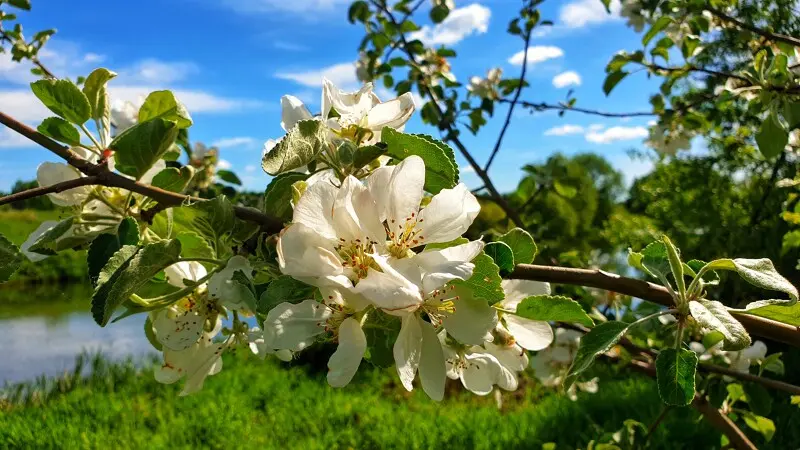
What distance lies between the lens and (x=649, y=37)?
1.73 metres

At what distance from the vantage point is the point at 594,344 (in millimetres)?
665

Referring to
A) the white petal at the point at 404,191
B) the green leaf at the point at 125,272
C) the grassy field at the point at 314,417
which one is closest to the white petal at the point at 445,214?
the white petal at the point at 404,191

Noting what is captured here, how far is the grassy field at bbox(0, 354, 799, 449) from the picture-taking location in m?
3.24

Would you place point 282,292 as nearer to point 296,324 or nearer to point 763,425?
point 296,324

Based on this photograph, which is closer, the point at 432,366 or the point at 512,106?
the point at 432,366

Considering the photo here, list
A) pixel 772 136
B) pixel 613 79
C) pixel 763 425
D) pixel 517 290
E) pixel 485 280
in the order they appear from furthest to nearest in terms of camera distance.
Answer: pixel 613 79 → pixel 763 425 → pixel 772 136 → pixel 517 290 → pixel 485 280

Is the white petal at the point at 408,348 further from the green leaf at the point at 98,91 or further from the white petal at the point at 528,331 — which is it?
the green leaf at the point at 98,91

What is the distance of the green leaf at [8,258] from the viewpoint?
64 centimetres

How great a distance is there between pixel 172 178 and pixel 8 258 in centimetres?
21

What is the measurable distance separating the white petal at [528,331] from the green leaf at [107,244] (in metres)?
0.42

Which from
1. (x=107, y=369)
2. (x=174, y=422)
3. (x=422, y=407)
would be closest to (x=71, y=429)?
(x=174, y=422)

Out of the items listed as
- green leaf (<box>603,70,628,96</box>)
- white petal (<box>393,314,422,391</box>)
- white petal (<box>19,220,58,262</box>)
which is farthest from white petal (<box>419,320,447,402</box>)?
green leaf (<box>603,70,628,96</box>)

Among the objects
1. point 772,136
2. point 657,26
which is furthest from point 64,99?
point 657,26

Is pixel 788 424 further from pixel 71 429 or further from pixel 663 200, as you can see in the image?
pixel 663 200
